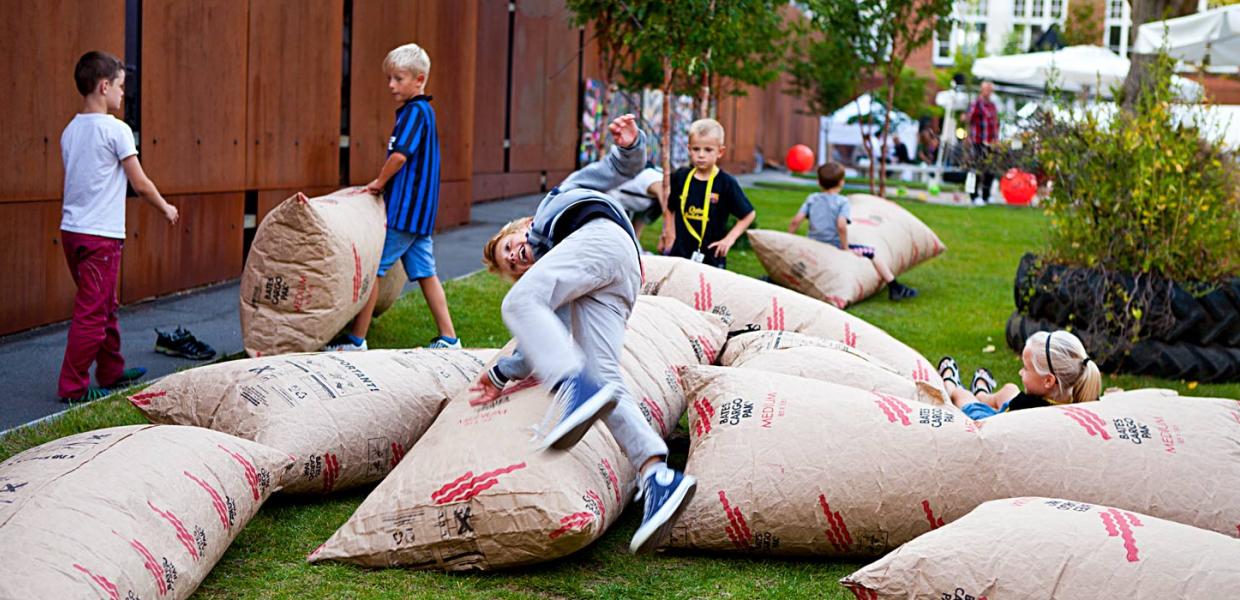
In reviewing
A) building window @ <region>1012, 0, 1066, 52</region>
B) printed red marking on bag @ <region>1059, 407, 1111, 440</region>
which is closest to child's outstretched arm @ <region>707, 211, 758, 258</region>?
printed red marking on bag @ <region>1059, 407, 1111, 440</region>

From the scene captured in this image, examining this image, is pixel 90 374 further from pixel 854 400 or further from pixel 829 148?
pixel 829 148

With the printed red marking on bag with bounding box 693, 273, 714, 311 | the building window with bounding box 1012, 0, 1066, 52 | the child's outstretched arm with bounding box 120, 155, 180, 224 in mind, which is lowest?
the printed red marking on bag with bounding box 693, 273, 714, 311

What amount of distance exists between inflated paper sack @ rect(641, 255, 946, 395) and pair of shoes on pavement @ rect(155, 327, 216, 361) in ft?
7.06

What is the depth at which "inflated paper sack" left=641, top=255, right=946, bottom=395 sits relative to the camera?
5762mm

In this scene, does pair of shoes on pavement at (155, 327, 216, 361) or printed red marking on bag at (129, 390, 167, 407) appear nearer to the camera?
printed red marking on bag at (129, 390, 167, 407)

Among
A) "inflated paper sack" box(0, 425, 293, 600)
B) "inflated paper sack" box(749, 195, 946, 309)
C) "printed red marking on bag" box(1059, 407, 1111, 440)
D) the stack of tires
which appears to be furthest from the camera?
"inflated paper sack" box(749, 195, 946, 309)

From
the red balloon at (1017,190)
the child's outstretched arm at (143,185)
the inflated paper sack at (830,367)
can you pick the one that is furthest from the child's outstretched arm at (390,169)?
the red balloon at (1017,190)

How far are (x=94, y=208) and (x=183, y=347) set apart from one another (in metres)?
1.02

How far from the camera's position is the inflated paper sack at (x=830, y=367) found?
4703 millimetres

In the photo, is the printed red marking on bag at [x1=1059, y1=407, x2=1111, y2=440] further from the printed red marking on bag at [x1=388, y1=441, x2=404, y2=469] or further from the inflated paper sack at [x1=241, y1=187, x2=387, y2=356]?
the inflated paper sack at [x1=241, y1=187, x2=387, y2=356]

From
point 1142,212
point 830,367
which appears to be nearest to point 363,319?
point 830,367

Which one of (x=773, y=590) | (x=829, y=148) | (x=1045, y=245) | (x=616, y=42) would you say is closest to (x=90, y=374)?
(x=773, y=590)

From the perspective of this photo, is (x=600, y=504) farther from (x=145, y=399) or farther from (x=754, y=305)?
(x=754, y=305)

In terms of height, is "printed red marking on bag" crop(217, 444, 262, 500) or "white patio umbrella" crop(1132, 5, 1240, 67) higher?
"white patio umbrella" crop(1132, 5, 1240, 67)
